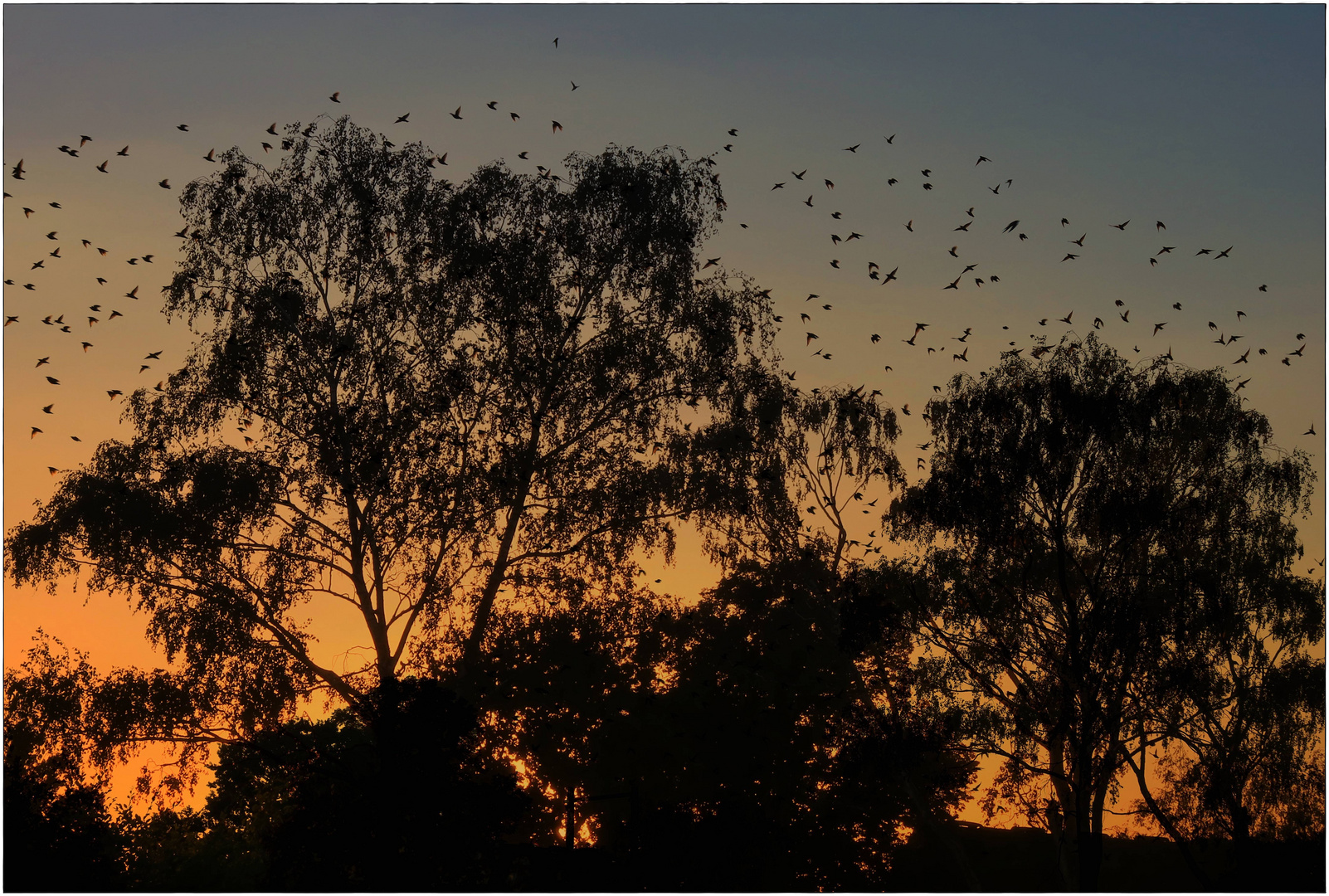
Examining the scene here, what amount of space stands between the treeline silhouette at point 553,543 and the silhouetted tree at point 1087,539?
0.26 feet

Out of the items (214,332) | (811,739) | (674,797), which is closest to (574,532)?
(214,332)

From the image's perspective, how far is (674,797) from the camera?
109ft

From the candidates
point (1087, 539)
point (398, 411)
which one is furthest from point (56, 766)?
point (1087, 539)

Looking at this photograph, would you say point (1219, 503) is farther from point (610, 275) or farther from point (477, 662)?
point (477, 662)

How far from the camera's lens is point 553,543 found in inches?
957

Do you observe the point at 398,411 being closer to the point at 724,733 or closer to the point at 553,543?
the point at 553,543

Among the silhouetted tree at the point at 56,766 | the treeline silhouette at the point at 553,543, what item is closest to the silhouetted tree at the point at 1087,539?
the treeline silhouette at the point at 553,543

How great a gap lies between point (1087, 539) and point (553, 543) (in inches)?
459

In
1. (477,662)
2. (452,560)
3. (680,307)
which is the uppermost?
(680,307)

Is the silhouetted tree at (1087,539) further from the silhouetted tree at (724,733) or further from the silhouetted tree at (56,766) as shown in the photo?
the silhouetted tree at (56,766)

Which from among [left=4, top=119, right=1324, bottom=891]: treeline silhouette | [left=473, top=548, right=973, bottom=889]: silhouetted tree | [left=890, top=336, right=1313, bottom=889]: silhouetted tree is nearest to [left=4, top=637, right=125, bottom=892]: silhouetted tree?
[left=4, top=119, right=1324, bottom=891]: treeline silhouette

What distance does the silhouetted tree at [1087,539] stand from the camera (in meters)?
23.3

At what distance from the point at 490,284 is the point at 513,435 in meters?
3.39

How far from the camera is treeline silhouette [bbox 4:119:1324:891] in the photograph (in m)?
22.2
